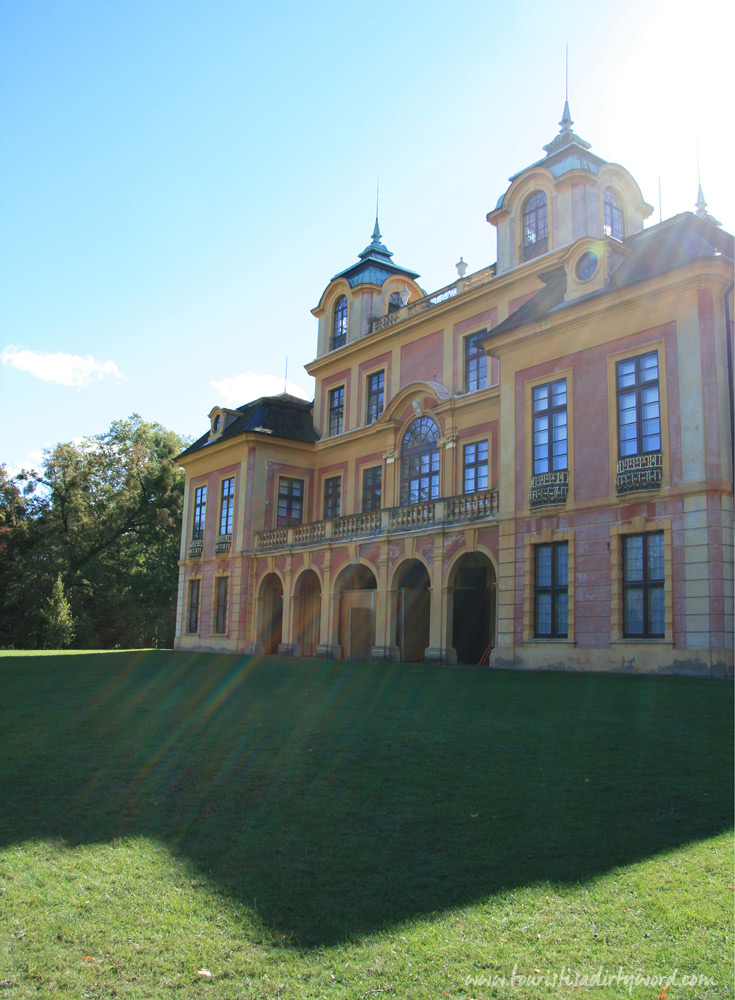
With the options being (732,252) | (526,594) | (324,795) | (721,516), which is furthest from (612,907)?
(732,252)

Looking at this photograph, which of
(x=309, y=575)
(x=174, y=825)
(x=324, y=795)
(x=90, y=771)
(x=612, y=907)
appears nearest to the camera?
(x=612, y=907)

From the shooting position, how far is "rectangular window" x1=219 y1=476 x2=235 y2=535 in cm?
3865

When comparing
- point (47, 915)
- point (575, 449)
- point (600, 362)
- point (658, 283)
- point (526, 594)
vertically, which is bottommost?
point (47, 915)

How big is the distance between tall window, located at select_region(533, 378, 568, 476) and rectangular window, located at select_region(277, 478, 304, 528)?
17063mm

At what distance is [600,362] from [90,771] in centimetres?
1648

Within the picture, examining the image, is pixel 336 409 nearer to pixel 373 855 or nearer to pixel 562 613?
pixel 562 613

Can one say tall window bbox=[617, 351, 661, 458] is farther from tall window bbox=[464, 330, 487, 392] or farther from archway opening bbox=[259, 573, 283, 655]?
archway opening bbox=[259, 573, 283, 655]

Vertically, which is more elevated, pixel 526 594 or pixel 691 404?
pixel 691 404

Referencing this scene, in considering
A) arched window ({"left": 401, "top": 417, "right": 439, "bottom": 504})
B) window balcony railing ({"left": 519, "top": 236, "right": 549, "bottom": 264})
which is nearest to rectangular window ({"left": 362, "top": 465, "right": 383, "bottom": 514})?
arched window ({"left": 401, "top": 417, "right": 439, "bottom": 504})

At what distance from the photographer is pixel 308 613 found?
118ft

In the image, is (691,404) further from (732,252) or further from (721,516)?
(732,252)

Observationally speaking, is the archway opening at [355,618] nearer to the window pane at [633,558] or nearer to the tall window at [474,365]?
the tall window at [474,365]

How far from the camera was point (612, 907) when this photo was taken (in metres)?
6.10

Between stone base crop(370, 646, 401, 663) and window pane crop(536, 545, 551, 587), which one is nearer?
window pane crop(536, 545, 551, 587)
